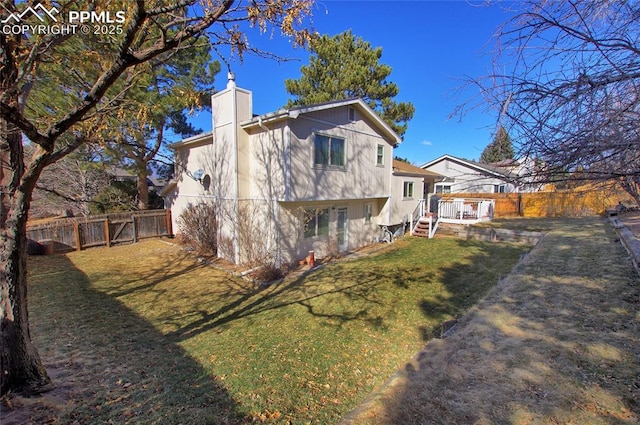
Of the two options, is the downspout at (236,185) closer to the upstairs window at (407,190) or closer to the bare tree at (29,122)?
the bare tree at (29,122)

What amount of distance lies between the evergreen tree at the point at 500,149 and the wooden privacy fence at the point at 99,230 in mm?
15271

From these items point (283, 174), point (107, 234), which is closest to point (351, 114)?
point (283, 174)

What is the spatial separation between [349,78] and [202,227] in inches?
549

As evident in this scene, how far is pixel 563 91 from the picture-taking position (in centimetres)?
203

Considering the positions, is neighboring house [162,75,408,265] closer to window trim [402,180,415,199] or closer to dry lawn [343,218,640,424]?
window trim [402,180,415,199]

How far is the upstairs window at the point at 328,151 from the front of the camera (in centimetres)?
1020

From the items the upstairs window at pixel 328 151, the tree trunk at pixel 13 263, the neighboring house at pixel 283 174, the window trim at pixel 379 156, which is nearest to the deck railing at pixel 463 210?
the window trim at pixel 379 156

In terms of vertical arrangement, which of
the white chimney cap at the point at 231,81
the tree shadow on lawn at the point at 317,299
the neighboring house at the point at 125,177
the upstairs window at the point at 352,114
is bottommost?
the tree shadow on lawn at the point at 317,299

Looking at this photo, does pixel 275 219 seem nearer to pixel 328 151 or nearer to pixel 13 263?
pixel 328 151

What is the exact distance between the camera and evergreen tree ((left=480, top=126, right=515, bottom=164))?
2.28m

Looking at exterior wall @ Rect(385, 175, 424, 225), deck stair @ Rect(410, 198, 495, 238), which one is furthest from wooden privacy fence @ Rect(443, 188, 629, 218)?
exterior wall @ Rect(385, 175, 424, 225)

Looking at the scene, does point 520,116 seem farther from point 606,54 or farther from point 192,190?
point 192,190

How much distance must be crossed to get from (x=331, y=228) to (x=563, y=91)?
10077mm

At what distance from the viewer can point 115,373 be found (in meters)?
3.92
